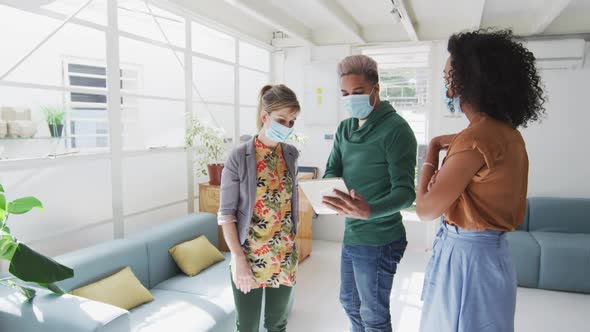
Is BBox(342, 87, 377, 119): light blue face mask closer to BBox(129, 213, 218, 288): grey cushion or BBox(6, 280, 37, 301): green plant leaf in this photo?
BBox(6, 280, 37, 301): green plant leaf

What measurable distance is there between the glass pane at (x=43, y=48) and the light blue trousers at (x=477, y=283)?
8.49ft

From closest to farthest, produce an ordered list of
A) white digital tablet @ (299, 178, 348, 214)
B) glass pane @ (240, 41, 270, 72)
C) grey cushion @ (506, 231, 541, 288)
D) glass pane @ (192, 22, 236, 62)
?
white digital tablet @ (299, 178, 348, 214) → grey cushion @ (506, 231, 541, 288) → glass pane @ (192, 22, 236, 62) → glass pane @ (240, 41, 270, 72)

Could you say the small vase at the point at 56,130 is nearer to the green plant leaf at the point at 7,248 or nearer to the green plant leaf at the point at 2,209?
the green plant leaf at the point at 2,209

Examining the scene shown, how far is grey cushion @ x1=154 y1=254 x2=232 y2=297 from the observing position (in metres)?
2.93

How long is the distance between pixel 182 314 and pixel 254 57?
3.69m

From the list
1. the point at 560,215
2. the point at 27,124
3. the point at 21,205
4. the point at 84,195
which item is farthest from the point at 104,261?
the point at 560,215

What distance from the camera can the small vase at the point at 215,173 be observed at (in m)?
4.13

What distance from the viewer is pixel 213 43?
4.55 metres

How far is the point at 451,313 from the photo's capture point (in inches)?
53.9

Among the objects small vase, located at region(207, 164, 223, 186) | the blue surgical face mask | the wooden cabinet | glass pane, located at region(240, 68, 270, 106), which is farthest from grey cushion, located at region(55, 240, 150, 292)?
glass pane, located at region(240, 68, 270, 106)

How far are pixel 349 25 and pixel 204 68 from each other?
1638 mm

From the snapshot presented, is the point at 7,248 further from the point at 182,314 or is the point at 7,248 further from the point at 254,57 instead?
the point at 254,57

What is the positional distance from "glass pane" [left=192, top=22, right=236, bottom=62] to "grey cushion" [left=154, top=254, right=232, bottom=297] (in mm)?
2240

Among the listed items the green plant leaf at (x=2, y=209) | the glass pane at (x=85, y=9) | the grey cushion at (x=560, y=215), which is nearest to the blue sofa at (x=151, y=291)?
the green plant leaf at (x=2, y=209)
